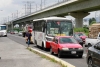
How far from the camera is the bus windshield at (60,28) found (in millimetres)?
26975

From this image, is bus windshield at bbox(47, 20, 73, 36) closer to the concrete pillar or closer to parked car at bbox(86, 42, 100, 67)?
parked car at bbox(86, 42, 100, 67)

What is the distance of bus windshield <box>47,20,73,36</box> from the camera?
27.0 m

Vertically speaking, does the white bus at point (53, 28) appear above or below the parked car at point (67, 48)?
above

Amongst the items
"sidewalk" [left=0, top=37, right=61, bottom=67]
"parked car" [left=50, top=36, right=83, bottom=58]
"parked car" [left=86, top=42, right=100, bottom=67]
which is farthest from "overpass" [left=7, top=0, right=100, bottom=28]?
"parked car" [left=86, top=42, right=100, bottom=67]

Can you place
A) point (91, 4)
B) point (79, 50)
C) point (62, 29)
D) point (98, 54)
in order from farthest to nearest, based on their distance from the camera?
point (91, 4) → point (62, 29) → point (79, 50) → point (98, 54)

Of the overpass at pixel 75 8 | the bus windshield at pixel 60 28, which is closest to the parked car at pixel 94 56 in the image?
the bus windshield at pixel 60 28

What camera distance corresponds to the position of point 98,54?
484 inches

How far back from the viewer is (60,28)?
27.4 meters

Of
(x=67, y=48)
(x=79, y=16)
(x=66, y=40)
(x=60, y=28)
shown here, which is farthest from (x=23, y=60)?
(x=79, y=16)

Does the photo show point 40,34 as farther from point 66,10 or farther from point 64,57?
point 66,10

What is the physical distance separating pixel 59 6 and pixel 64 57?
46578mm

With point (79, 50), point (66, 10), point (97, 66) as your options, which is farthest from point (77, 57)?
point (66, 10)

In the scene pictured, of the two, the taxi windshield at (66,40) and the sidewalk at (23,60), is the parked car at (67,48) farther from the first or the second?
the sidewalk at (23,60)

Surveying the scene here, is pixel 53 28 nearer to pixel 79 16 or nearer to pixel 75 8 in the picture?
pixel 75 8
